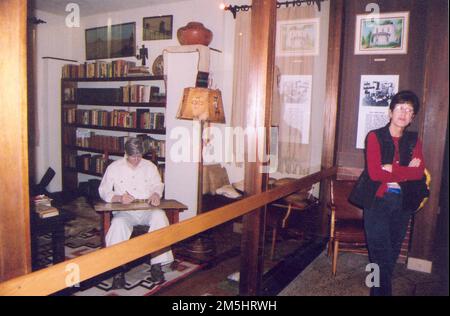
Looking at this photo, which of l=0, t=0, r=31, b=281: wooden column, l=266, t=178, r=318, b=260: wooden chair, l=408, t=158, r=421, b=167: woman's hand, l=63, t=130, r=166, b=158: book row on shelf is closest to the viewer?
l=0, t=0, r=31, b=281: wooden column

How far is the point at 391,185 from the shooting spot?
263cm

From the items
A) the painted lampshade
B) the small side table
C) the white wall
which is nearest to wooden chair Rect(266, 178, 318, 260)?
the painted lampshade

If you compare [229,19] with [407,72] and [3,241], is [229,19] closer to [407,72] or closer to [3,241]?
[407,72]

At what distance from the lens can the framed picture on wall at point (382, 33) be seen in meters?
3.65

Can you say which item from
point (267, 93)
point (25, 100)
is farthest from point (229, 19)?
point (25, 100)

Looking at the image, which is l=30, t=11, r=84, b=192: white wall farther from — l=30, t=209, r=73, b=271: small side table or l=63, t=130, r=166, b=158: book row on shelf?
l=30, t=209, r=73, b=271: small side table

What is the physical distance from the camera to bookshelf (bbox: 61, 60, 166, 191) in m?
5.59

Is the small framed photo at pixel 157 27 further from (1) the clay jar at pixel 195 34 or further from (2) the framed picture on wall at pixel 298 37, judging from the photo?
(2) the framed picture on wall at pixel 298 37

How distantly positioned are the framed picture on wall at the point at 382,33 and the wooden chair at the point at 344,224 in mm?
1449

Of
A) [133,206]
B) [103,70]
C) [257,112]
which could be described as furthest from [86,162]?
[257,112]

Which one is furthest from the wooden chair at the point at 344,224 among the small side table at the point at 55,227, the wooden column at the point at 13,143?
the wooden column at the point at 13,143

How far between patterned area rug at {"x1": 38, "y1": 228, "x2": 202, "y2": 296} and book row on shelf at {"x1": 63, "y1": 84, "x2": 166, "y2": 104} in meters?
2.35

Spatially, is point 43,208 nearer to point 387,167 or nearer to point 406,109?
point 387,167

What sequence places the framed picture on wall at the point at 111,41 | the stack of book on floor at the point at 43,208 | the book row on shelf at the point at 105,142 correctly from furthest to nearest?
the framed picture on wall at the point at 111,41
the book row on shelf at the point at 105,142
the stack of book on floor at the point at 43,208
